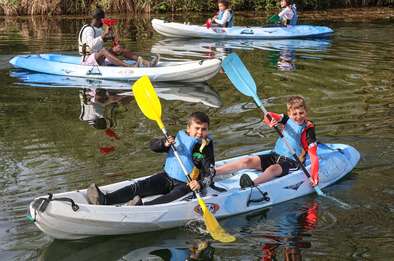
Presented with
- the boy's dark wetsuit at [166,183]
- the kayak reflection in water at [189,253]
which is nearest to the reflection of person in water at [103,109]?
the boy's dark wetsuit at [166,183]

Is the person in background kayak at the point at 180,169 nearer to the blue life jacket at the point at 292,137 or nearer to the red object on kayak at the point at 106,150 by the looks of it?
the blue life jacket at the point at 292,137

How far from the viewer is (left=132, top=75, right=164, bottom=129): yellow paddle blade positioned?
6.17m

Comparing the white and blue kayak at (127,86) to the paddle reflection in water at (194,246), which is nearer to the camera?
the paddle reflection in water at (194,246)

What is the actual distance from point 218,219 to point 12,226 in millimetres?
1801

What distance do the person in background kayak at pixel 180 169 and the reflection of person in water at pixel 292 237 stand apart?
0.78 m

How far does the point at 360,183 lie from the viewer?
22.4 ft

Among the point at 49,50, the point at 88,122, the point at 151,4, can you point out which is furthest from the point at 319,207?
the point at 151,4

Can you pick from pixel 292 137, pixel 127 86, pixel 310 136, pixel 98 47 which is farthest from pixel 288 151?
pixel 98 47

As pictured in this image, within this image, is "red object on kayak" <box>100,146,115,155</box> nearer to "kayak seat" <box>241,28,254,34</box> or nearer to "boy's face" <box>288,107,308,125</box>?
"boy's face" <box>288,107,308,125</box>

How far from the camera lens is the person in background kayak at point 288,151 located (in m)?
6.46

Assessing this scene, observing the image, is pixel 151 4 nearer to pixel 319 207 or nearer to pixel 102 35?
pixel 102 35

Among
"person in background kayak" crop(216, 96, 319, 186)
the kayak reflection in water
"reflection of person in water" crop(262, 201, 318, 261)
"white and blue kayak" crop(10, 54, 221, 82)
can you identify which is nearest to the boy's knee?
"person in background kayak" crop(216, 96, 319, 186)

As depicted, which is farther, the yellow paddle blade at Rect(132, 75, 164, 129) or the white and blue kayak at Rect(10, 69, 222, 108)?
the white and blue kayak at Rect(10, 69, 222, 108)

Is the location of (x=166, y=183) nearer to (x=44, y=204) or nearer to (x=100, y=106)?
(x=44, y=204)
